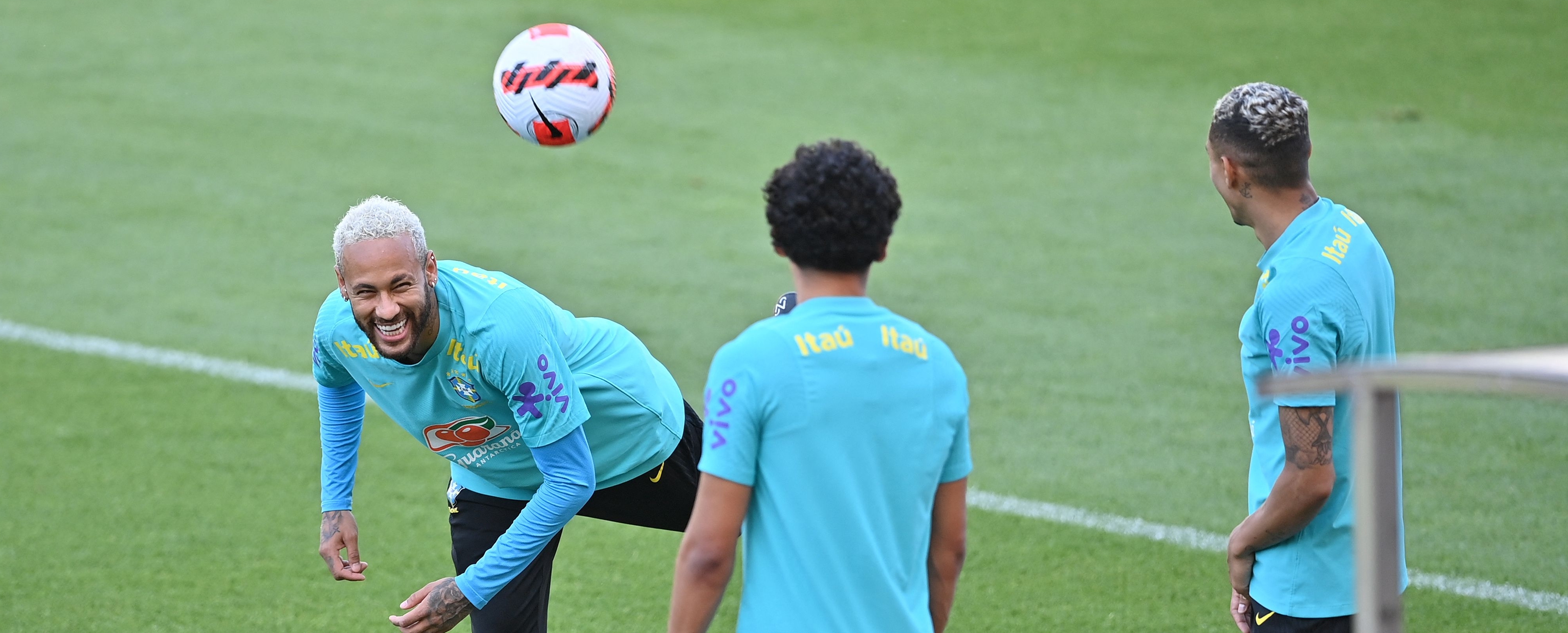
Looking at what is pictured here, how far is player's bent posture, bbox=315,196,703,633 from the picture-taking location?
4297mm

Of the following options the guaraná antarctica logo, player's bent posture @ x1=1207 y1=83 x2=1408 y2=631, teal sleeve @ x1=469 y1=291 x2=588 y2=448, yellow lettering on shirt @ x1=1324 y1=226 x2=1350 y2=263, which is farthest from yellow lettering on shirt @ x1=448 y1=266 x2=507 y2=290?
yellow lettering on shirt @ x1=1324 y1=226 x2=1350 y2=263

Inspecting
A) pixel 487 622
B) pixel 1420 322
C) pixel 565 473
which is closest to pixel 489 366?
pixel 565 473

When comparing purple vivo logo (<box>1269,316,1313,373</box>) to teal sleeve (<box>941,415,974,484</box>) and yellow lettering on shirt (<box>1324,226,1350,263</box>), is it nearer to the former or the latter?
yellow lettering on shirt (<box>1324,226,1350,263</box>)

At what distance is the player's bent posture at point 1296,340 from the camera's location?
→ 12.1 feet

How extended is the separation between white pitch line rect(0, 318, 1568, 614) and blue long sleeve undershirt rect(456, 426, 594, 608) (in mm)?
3412

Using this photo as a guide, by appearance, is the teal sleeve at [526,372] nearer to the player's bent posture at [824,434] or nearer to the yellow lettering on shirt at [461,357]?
the yellow lettering on shirt at [461,357]

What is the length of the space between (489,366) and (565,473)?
0.38 m

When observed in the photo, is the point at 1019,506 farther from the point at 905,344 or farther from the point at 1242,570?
the point at 905,344

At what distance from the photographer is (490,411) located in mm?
4617

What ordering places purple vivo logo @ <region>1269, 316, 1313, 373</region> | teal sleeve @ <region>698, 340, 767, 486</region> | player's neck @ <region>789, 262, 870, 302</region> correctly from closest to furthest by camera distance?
1. teal sleeve @ <region>698, 340, 767, 486</region>
2. player's neck @ <region>789, 262, 870, 302</region>
3. purple vivo logo @ <region>1269, 316, 1313, 373</region>

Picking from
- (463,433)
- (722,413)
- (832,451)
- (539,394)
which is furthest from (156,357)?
(832,451)

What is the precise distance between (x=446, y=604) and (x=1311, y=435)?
2352 mm

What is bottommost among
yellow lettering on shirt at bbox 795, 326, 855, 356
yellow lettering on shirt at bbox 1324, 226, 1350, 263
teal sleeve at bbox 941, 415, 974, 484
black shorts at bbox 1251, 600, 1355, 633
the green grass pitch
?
the green grass pitch

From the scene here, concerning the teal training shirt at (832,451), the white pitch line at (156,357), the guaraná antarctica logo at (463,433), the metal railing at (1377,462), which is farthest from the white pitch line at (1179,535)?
the metal railing at (1377,462)
